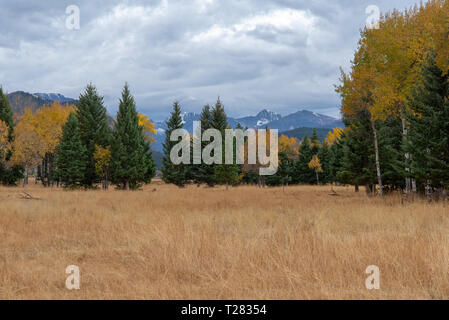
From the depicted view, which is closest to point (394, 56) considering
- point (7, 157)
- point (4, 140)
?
point (4, 140)

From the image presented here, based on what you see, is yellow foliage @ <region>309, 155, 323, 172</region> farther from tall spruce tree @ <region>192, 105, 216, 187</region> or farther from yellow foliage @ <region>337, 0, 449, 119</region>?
yellow foliage @ <region>337, 0, 449, 119</region>

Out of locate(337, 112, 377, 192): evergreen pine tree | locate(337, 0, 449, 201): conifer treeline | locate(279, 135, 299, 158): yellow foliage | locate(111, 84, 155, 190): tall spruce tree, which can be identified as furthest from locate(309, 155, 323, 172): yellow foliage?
locate(111, 84, 155, 190): tall spruce tree

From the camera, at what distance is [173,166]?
138 ft

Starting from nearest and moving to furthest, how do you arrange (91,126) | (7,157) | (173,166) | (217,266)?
(217,266) → (91,126) → (7,157) → (173,166)

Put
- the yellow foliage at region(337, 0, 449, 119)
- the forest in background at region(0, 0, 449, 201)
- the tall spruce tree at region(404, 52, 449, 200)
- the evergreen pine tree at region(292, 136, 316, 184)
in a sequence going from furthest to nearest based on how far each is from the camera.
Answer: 1. the evergreen pine tree at region(292, 136, 316, 184)
2. the yellow foliage at region(337, 0, 449, 119)
3. the forest in background at region(0, 0, 449, 201)
4. the tall spruce tree at region(404, 52, 449, 200)

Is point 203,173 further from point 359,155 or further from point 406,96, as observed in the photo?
point 406,96

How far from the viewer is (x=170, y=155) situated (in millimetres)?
42281

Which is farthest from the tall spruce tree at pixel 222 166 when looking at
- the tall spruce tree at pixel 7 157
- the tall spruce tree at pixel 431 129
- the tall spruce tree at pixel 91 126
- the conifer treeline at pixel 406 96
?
the tall spruce tree at pixel 7 157

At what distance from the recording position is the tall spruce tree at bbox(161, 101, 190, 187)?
4166cm

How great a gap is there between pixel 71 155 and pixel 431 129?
32418 millimetres

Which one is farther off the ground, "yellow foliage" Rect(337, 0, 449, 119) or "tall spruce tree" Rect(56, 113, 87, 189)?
"yellow foliage" Rect(337, 0, 449, 119)

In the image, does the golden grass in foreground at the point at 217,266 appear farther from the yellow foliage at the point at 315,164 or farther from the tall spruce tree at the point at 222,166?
the yellow foliage at the point at 315,164

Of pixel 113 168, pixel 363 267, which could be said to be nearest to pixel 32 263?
pixel 363 267

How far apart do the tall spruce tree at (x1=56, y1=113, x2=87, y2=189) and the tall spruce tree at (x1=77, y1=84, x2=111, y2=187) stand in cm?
127
